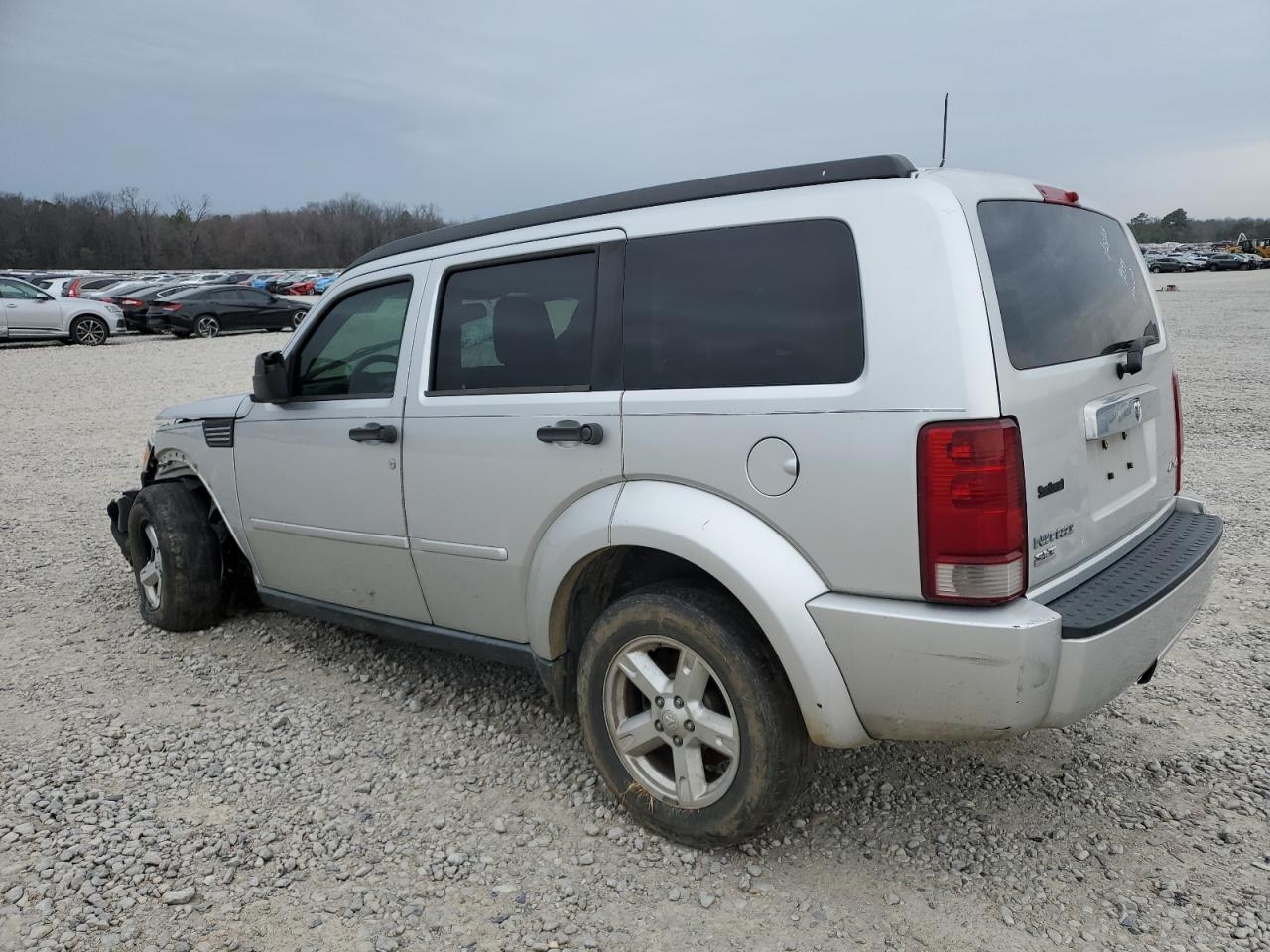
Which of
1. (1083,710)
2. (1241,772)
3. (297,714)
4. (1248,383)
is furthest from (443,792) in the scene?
(1248,383)

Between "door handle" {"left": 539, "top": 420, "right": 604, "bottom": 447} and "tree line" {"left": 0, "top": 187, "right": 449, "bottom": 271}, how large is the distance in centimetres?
7833

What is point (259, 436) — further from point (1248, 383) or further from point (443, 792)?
point (1248, 383)

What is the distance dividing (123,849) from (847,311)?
108 inches

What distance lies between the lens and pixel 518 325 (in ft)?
10.9

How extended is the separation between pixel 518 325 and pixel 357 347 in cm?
97

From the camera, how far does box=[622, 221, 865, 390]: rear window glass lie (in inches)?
99.2

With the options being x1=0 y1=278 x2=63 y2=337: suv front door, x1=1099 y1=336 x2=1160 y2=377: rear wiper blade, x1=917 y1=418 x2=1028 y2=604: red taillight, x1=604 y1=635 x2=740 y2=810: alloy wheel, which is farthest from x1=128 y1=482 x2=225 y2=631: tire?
x1=0 y1=278 x2=63 y2=337: suv front door

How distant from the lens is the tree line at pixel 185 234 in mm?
80938

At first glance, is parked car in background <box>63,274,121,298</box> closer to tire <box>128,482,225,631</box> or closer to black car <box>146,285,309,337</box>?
black car <box>146,285,309,337</box>

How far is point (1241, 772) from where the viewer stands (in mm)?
3211

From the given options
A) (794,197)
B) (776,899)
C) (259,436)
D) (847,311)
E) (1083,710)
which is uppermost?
(794,197)

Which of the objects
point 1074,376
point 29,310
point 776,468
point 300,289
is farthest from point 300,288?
point 1074,376

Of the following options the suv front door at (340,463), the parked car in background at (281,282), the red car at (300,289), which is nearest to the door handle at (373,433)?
the suv front door at (340,463)

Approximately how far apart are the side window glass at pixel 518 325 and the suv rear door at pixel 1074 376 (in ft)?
4.13
